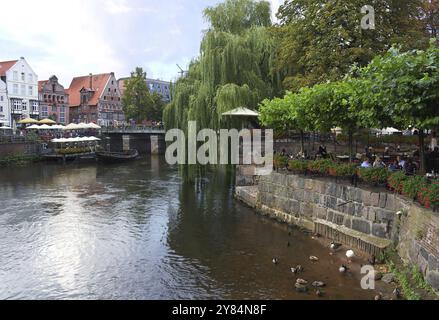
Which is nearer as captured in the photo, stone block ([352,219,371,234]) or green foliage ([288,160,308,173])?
stone block ([352,219,371,234])

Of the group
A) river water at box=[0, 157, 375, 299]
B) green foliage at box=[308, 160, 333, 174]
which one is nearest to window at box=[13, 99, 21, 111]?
river water at box=[0, 157, 375, 299]

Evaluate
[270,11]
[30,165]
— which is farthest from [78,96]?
[270,11]

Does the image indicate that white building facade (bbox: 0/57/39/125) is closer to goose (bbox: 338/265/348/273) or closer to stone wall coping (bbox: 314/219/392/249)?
stone wall coping (bbox: 314/219/392/249)

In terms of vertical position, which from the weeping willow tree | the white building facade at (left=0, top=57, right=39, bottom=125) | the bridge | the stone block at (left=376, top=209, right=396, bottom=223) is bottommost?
the stone block at (left=376, top=209, right=396, bottom=223)

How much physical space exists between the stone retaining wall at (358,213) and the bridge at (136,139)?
39.2 meters

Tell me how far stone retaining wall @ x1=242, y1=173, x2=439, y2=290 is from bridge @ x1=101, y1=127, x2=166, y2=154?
39153mm

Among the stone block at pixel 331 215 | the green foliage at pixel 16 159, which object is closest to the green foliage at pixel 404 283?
the stone block at pixel 331 215

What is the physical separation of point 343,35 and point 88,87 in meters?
64.9

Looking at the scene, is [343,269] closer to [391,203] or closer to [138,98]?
[391,203]

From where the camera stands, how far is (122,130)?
5812cm

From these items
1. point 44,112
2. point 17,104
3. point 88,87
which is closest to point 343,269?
point 17,104

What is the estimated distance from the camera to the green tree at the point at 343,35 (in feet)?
65.8

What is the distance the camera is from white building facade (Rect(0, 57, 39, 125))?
59.4 m

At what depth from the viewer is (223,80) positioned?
24.7 meters
